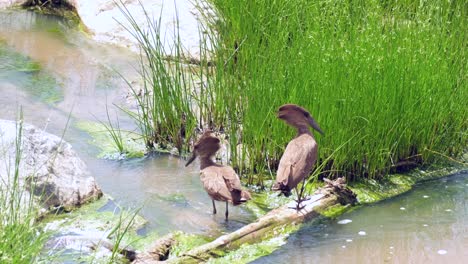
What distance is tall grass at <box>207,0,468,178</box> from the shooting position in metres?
7.04

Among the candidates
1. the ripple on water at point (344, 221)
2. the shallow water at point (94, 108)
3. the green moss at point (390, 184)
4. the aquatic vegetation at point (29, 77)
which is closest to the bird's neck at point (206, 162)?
the shallow water at point (94, 108)

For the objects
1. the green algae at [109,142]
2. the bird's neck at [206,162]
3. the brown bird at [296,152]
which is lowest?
the green algae at [109,142]

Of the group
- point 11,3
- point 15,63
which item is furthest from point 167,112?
point 11,3

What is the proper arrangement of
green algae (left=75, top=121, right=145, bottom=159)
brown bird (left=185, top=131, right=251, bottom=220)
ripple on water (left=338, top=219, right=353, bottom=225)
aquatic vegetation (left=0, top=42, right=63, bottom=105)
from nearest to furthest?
brown bird (left=185, top=131, right=251, bottom=220) → ripple on water (left=338, top=219, right=353, bottom=225) → green algae (left=75, top=121, right=145, bottom=159) → aquatic vegetation (left=0, top=42, right=63, bottom=105)

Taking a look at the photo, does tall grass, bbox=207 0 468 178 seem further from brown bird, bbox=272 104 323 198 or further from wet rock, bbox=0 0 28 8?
wet rock, bbox=0 0 28 8

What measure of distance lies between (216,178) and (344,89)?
140cm

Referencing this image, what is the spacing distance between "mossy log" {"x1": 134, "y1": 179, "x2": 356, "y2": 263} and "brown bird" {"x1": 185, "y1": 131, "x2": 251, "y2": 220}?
0.23 metres

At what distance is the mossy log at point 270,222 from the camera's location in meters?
5.48

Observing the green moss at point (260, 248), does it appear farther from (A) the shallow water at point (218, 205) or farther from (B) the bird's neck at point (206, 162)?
(B) the bird's neck at point (206, 162)

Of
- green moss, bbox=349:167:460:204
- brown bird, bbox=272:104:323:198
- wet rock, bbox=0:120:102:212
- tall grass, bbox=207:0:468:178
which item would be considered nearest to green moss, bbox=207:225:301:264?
brown bird, bbox=272:104:323:198

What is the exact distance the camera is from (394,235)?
6.35m

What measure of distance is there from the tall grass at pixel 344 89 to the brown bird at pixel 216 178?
21.0 inches

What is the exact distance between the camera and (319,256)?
235 inches

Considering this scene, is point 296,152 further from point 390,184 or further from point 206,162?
point 390,184
